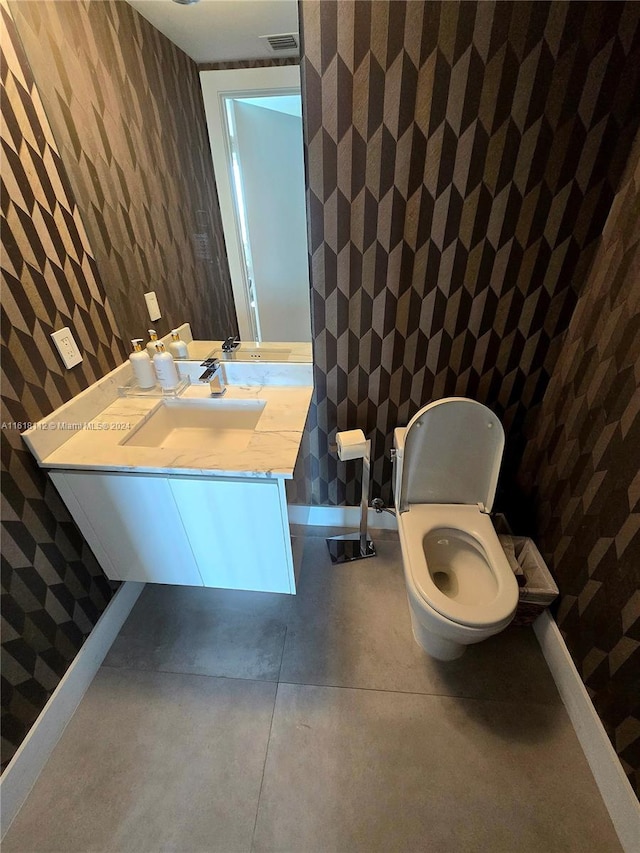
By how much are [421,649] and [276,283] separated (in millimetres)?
1561

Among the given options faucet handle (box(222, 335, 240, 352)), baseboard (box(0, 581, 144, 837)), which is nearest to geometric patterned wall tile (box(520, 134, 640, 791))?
faucet handle (box(222, 335, 240, 352))

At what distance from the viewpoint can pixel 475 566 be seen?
1401mm

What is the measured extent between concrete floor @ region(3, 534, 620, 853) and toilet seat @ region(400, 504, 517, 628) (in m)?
0.38

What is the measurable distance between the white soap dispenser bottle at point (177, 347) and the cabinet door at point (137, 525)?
62 cm

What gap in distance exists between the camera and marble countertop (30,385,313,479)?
1.10m

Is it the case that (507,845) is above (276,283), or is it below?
below

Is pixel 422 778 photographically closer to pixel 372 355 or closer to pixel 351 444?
pixel 351 444

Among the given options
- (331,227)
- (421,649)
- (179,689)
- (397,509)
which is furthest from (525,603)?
(331,227)

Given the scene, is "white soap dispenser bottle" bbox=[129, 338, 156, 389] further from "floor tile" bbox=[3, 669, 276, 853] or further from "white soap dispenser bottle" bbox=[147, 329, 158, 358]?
"floor tile" bbox=[3, 669, 276, 853]

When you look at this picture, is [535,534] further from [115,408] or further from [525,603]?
[115,408]

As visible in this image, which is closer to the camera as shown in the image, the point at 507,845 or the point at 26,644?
the point at 507,845

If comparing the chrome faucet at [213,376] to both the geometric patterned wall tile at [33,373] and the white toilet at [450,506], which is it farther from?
the white toilet at [450,506]

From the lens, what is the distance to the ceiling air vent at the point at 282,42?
1.12 meters

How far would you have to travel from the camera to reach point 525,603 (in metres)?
1.37
